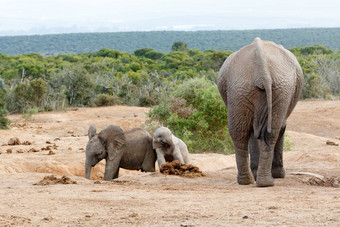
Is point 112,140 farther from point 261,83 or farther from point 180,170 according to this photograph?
point 261,83

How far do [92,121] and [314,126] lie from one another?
7.39 metres

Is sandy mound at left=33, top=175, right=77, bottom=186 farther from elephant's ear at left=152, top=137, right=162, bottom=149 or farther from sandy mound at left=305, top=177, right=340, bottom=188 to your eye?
sandy mound at left=305, top=177, right=340, bottom=188

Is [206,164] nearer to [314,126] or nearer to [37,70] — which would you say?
[314,126]

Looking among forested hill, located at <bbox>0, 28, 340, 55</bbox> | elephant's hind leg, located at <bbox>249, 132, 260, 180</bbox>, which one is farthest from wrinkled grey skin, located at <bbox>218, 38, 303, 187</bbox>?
forested hill, located at <bbox>0, 28, 340, 55</bbox>

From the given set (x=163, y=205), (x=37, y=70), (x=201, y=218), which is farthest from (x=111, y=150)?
(x=37, y=70)

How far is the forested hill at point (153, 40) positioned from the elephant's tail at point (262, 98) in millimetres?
99454

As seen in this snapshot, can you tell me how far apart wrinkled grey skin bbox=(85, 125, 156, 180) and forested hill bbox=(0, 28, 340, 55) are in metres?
96.9

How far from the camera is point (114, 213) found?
17.0 ft

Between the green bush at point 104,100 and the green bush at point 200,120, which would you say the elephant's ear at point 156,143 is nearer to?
the green bush at point 200,120

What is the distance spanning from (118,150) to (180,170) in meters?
1.67

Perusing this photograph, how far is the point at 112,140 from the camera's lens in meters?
9.71

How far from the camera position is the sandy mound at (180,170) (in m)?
8.33

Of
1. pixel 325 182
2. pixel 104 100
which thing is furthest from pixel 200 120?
pixel 104 100

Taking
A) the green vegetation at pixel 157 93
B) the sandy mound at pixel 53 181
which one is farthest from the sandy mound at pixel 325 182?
the green vegetation at pixel 157 93
